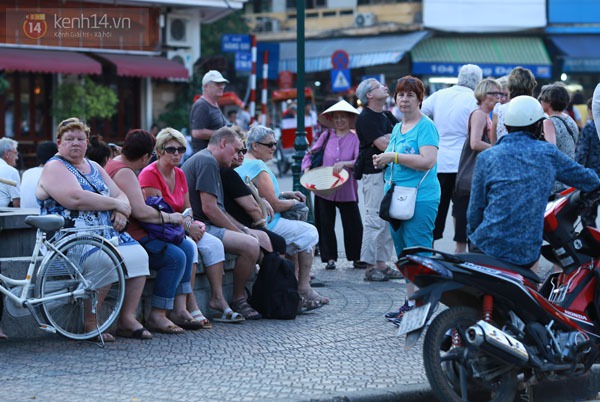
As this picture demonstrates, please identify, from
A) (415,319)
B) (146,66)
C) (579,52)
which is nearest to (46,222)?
(415,319)

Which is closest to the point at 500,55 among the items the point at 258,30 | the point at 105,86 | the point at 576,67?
the point at 576,67

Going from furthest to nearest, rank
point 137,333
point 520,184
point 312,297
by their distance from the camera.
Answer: point 312,297 → point 137,333 → point 520,184

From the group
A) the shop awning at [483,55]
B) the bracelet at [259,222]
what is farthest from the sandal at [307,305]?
the shop awning at [483,55]

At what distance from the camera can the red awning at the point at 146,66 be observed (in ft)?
100

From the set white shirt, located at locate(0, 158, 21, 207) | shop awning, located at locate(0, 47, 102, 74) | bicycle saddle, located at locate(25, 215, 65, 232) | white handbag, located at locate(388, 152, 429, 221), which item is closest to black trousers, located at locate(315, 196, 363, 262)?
white handbag, located at locate(388, 152, 429, 221)

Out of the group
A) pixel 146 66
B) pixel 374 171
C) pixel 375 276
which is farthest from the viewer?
pixel 146 66

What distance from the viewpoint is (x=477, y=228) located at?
6500mm

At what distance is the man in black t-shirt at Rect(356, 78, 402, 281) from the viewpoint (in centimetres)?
1069

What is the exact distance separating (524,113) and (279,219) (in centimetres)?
354

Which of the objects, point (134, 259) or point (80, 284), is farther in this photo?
point (134, 259)

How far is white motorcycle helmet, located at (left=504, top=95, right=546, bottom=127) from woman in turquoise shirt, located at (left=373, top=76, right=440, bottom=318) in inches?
77.4

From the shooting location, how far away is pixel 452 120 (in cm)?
1120

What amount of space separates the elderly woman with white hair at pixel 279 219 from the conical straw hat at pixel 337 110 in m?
1.93

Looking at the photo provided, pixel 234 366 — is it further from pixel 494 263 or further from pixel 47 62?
pixel 47 62
